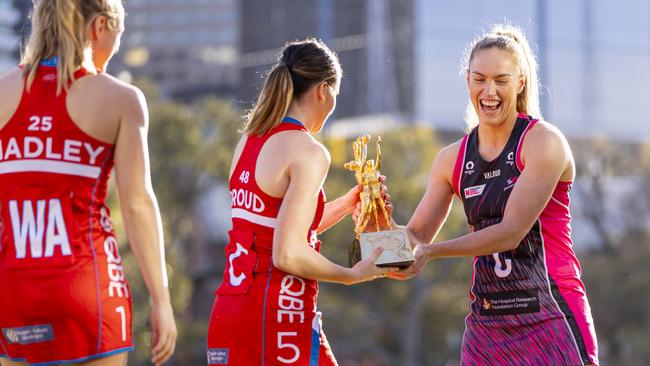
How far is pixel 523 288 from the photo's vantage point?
17.8 ft

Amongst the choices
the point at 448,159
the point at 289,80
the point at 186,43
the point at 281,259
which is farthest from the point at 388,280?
the point at 186,43

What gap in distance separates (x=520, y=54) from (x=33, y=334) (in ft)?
8.16

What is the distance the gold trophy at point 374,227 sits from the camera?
5625 mm

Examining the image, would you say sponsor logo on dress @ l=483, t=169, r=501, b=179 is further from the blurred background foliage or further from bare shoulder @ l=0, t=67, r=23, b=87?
the blurred background foliage

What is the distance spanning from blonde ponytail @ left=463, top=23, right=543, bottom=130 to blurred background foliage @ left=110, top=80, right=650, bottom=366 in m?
28.1

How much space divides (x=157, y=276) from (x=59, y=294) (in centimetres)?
34

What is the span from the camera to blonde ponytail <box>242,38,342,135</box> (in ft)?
A: 17.7

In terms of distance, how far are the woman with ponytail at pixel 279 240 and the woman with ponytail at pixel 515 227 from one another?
633 millimetres

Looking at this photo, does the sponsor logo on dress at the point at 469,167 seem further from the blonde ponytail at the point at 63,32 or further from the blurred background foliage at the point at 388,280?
the blurred background foliage at the point at 388,280

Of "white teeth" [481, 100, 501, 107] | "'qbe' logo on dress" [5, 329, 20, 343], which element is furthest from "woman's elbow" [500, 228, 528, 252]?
"'qbe' logo on dress" [5, 329, 20, 343]

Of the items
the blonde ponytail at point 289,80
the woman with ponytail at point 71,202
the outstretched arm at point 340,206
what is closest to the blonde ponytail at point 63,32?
the woman with ponytail at point 71,202

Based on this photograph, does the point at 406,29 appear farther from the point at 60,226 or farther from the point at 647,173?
the point at 60,226

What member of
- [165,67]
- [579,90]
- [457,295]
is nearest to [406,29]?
[579,90]

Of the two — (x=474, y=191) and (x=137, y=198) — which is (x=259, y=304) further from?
(x=474, y=191)
